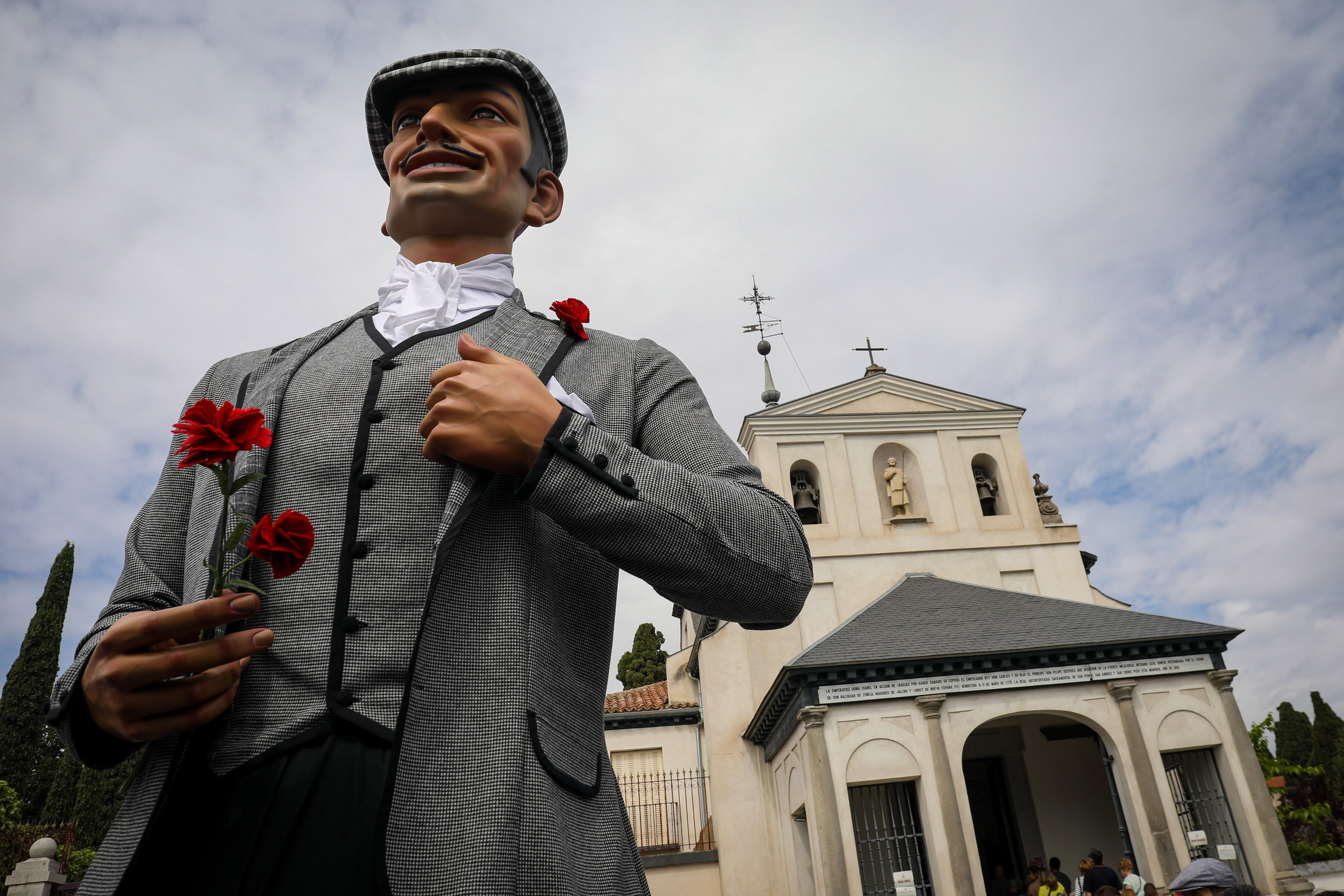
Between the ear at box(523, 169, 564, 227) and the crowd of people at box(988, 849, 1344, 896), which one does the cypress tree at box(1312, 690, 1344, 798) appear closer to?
the crowd of people at box(988, 849, 1344, 896)

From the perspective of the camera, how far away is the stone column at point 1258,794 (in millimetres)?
12680

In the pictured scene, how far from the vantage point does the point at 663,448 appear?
162cm

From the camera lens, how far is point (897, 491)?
66.6 ft

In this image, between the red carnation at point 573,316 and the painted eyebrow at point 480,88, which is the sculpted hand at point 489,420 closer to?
the red carnation at point 573,316

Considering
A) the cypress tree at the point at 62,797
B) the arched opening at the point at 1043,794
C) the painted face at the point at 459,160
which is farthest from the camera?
the cypress tree at the point at 62,797

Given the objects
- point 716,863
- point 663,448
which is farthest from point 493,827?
point 716,863

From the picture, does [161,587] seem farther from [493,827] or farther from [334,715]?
[493,827]

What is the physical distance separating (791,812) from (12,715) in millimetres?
17302

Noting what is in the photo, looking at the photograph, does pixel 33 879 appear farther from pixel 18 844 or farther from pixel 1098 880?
pixel 1098 880

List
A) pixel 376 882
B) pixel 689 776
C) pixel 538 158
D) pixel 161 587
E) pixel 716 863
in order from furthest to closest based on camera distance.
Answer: pixel 689 776
pixel 716 863
pixel 538 158
pixel 161 587
pixel 376 882

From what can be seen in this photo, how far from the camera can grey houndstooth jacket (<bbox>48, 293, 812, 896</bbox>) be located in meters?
1.14

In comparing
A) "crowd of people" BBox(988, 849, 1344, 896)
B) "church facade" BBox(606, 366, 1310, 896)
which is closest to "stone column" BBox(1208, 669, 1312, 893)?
"church facade" BBox(606, 366, 1310, 896)

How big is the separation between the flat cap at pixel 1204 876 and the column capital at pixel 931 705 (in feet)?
21.1

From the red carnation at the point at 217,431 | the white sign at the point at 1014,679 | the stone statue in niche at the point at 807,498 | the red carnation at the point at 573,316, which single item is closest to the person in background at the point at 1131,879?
the white sign at the point at 1014,679
